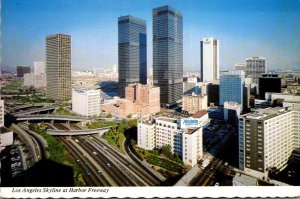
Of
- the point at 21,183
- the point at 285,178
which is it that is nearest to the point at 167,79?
the point at 285,178

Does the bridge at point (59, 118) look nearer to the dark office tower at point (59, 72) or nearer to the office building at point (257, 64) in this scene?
the dark office tower at point (59, 72)

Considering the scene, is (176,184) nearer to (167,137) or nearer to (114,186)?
(114,186)


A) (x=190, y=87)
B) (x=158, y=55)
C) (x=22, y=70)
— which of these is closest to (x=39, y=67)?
(x=22, y=70)

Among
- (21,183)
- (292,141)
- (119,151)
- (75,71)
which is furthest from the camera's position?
(292,141)

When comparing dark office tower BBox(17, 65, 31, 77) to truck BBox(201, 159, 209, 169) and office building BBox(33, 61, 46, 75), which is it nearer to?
office building BBox(33, 61, 46, 75)

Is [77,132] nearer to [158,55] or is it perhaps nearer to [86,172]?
[86,172]

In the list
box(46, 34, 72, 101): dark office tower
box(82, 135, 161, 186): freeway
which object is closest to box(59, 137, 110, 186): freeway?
box(82, 135, 161, 186): freeway
